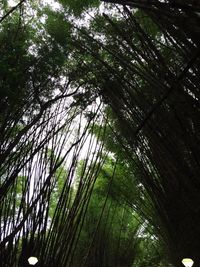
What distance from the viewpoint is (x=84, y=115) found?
522 cm

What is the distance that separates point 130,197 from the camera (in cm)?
649

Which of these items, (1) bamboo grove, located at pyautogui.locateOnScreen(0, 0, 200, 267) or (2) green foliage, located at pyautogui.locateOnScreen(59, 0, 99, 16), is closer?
(1) bamboo grove, located at pyautogui.locateOnScreen(0, 0, 200, 267)

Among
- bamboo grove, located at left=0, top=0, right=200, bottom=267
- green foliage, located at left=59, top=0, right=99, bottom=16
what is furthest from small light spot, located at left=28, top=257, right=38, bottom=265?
green foliage, located at left=59, top=0, right=99, bottom=16

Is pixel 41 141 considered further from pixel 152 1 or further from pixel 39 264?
pixel 152 1

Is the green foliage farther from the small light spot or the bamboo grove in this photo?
the small light spot

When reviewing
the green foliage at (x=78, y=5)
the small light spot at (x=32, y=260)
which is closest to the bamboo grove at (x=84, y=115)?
the green foliage at (x=78, y=5)

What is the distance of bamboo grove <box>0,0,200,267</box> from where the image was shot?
325 cm

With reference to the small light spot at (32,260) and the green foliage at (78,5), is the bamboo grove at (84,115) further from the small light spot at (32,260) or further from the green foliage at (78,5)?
the small light spot at (32,260)

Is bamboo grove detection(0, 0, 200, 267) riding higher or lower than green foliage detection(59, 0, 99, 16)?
lower

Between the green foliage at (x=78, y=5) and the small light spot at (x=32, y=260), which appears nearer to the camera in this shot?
the small light spot at (x=32, y=260)

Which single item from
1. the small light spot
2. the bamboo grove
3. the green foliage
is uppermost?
the green foliage

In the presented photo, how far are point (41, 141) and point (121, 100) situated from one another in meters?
1.16

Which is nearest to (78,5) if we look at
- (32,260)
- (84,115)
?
(84,115)

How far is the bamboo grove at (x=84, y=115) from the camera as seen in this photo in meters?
3.25
